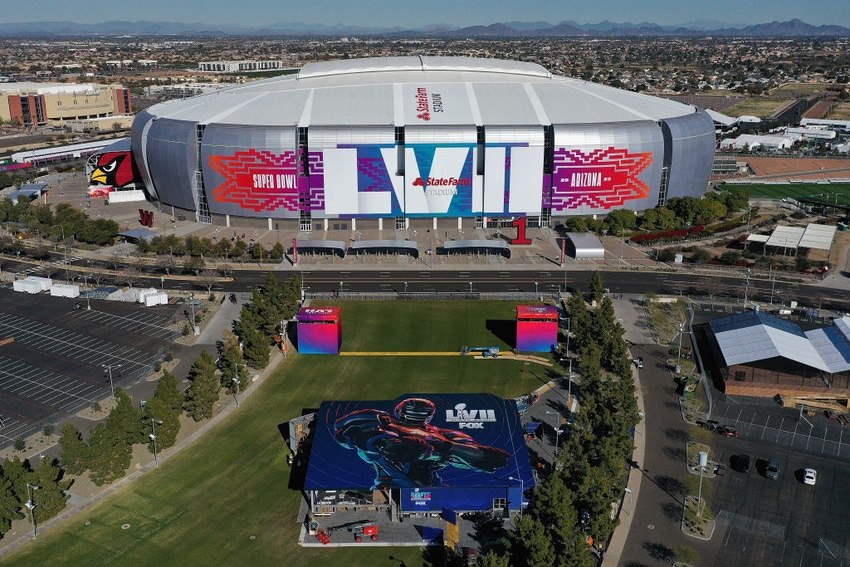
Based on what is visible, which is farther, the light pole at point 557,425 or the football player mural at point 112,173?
the football player mural at point 112,173

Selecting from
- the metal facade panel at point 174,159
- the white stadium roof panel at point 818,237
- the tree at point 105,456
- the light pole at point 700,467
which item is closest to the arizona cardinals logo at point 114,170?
the metal facade panel at point 174,159

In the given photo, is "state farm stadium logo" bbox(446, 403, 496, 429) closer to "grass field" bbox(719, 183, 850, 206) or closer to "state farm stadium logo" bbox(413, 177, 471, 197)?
"state farm stadium logo" bbox(413, 177, 471, 197)

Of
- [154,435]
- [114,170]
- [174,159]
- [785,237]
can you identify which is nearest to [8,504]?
[154,435]

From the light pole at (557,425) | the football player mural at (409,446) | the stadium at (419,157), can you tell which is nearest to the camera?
the football player mural at (409,446)

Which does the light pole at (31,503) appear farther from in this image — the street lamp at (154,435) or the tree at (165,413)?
the tree at (165,413)

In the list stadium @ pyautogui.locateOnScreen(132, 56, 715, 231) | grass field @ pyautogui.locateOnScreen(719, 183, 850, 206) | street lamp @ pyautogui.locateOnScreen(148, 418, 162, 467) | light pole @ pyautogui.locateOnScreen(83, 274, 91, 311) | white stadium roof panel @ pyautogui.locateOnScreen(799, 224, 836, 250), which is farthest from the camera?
grass field @ pyautogui.locateOnScreen(719, 183, 850, 206)

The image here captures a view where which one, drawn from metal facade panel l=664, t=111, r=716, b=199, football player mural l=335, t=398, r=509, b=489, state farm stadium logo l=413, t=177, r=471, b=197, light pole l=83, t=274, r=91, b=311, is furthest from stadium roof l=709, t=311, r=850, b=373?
light pole l=83, t=274, r=91, b=311

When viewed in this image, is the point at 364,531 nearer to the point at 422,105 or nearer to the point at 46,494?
the point at 46,494

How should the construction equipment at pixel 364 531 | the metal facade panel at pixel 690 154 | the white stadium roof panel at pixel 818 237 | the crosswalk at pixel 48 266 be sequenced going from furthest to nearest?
1. the metal facade panel at pixel 690 154
2. the white stadium roof panel at pixel 818 237
3. the crosswalk at pixel 48 266
4. the construction equipment at pixel 364 531

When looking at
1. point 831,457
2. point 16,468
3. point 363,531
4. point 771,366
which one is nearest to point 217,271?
point 16,468
